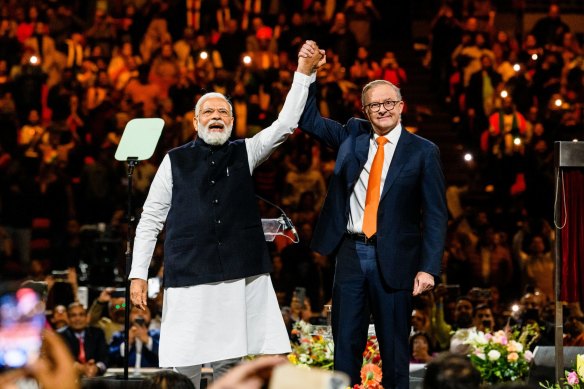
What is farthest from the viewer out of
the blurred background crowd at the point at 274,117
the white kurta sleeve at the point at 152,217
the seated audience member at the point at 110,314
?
the blurred background crowd at the point at 274,117

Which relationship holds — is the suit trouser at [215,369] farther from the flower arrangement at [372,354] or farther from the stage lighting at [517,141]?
the stage lighting at [517,141]

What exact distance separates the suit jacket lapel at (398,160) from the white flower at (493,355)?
2.30 m

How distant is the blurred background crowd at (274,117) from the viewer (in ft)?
41.0

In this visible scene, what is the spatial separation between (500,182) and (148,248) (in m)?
9.67

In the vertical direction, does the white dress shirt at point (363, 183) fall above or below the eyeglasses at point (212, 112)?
below

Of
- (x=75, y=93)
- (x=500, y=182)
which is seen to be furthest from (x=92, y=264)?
(x=500, y=182)

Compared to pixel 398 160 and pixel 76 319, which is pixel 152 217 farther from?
pixel 76 319

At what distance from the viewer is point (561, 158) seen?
301 inches

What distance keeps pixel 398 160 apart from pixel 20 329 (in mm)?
2316

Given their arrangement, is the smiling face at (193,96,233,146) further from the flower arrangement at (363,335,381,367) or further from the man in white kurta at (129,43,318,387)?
the flower arrangement at (363,335,381,367)

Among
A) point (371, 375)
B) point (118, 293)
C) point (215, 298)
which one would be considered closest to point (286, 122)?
point (215, 298)

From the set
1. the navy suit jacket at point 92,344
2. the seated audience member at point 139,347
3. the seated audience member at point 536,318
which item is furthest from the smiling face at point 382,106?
the navy suit jacket at point 92,344

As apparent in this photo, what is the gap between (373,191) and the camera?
6.50 m

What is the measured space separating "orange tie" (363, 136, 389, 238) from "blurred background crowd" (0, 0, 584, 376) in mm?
4405
